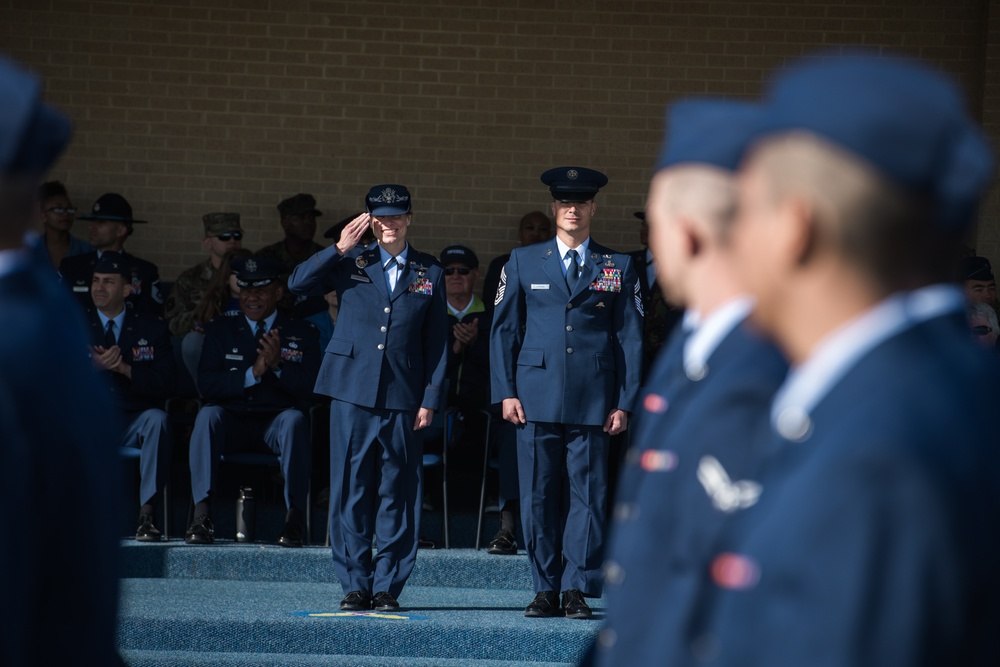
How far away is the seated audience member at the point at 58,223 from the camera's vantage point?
326 inches

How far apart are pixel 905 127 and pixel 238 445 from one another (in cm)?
579

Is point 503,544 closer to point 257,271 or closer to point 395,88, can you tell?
point 257,271

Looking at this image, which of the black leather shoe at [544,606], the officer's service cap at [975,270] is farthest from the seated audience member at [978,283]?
the black leather shoe at [544,606]

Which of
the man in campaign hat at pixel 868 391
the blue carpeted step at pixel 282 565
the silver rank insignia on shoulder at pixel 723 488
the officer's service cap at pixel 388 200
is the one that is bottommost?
the blue carpeted step at pixel 282 565

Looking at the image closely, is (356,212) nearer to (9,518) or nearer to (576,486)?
(576,486)

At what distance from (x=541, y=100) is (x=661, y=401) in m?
7.29

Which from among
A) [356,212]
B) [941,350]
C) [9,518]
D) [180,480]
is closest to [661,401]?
[941,350]

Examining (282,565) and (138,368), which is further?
(138,368)

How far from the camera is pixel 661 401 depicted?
6.66 feet

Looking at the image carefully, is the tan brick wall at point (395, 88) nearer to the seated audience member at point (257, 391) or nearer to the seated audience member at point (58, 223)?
the seated audience member at point (58, 223)

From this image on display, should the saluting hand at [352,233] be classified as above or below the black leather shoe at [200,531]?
above

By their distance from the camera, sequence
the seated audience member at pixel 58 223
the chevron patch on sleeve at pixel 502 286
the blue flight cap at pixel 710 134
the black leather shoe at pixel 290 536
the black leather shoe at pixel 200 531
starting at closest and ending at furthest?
the blue flight cap at pixel 710 134 < the chevron patch on sleeve at pixel 502 286 < the black leather shoe at pixel 200 531 < the black leather shoe at pixel 290 536 < the seated audience member at pixel 58 223

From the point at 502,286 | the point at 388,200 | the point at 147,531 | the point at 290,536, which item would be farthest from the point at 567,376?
the point at 147,531

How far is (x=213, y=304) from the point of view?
24.2 ft
